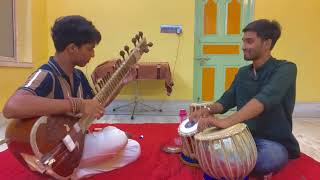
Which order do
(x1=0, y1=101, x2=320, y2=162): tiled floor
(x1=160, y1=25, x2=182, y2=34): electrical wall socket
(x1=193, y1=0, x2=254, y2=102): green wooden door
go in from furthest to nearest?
(x1=193, y1=0, x2=254, y2=102): green wooden door → (x1=160, y1=25, x2=182, y2=34): electrical wall socket → (x1=0, y1=101, x2=320, y2=162): tiled floor

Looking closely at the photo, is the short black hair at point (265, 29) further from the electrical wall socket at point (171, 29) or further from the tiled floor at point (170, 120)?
the electrical wall socket at point (171, 29)

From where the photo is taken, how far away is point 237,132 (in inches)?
→ 65.5

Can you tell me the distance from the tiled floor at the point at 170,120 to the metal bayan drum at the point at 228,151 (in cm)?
132

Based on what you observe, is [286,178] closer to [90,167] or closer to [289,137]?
[289,137]

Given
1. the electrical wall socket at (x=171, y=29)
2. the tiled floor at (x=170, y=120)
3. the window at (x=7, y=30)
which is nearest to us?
the tiled floor at (x=170, y=120)

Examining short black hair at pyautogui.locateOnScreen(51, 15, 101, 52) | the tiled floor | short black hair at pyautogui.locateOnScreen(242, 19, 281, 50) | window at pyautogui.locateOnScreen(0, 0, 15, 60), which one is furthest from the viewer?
window at pyautogui.locateOnScreen(0, 0, 15, 60)

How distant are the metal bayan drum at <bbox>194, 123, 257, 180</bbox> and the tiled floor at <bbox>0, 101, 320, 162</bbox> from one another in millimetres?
1318

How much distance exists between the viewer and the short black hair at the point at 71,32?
175 cm

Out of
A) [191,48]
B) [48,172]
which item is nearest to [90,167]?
[48,172]

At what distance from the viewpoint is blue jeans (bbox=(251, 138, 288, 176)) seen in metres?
1.84

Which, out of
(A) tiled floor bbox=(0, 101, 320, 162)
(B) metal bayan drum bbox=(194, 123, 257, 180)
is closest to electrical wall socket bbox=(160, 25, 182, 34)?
(A) tiled floor bbox=(0, 101, 320, 162)

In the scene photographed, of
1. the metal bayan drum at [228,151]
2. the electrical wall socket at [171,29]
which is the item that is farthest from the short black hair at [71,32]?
the electrical wall socket at [171,29]

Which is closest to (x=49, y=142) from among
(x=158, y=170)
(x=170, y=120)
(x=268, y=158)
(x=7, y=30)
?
(x=158, y=170)

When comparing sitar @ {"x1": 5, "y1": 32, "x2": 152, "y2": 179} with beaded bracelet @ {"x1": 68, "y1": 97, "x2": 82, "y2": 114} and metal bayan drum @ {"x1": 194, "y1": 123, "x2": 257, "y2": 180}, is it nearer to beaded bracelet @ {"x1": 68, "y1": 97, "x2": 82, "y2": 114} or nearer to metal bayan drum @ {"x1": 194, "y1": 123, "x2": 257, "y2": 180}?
beaded bracelet @ {"x1": 68, "y1": 97, "x2": 82, "y2": 114}
